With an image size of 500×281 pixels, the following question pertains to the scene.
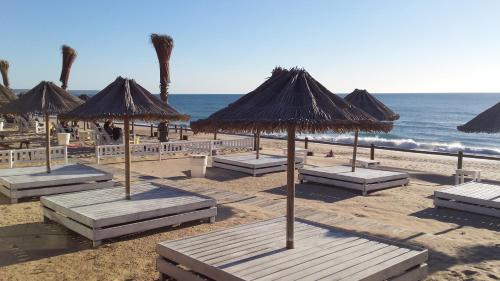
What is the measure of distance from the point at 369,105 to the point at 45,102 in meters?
8.73

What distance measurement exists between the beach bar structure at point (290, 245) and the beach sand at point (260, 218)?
0.79 meters

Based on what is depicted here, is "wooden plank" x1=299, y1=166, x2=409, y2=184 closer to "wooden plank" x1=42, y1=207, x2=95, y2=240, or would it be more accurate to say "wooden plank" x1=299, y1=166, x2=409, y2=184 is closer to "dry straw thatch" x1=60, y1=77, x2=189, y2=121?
"dry straw thatch" x1=60, y1=77, x2=189, y2=121

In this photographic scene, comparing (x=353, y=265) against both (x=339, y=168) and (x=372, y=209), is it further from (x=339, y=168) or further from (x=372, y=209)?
(x=339, y=168)

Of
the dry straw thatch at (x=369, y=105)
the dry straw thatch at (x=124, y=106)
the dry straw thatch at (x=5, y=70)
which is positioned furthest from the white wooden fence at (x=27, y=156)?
the dry straw thatch at (x=5, y=70)

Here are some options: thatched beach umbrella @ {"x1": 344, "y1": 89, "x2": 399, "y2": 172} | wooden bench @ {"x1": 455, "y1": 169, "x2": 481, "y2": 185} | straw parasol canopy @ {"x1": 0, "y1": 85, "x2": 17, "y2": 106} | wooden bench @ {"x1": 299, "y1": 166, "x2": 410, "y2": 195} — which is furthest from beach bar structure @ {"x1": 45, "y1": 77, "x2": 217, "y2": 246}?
straw parasol canopy @ {"x1": 0, "y1": 85, "x2": 17, "y2": 106}

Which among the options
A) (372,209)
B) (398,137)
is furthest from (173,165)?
(398,137)

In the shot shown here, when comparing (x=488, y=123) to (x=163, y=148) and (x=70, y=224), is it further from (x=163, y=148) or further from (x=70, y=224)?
(x=163, y=148)

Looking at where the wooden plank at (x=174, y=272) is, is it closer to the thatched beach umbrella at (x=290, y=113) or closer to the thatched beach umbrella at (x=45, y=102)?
the thatched beach umbrella at (x=290, y=113)

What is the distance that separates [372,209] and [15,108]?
8694 mm

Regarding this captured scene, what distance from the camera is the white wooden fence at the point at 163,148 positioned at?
1675 cm

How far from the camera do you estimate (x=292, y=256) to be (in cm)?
523

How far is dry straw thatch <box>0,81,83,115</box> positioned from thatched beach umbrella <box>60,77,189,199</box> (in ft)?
5.94

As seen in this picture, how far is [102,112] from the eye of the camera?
7.83 meters

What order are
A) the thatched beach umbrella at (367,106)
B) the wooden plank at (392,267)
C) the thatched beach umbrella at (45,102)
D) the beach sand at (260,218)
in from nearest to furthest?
the wooden plank at (392,267)
the beach sand at (260,218)
the thatched beach umbrella at (45,102)
the thatched beach umbrella at (367,106)
